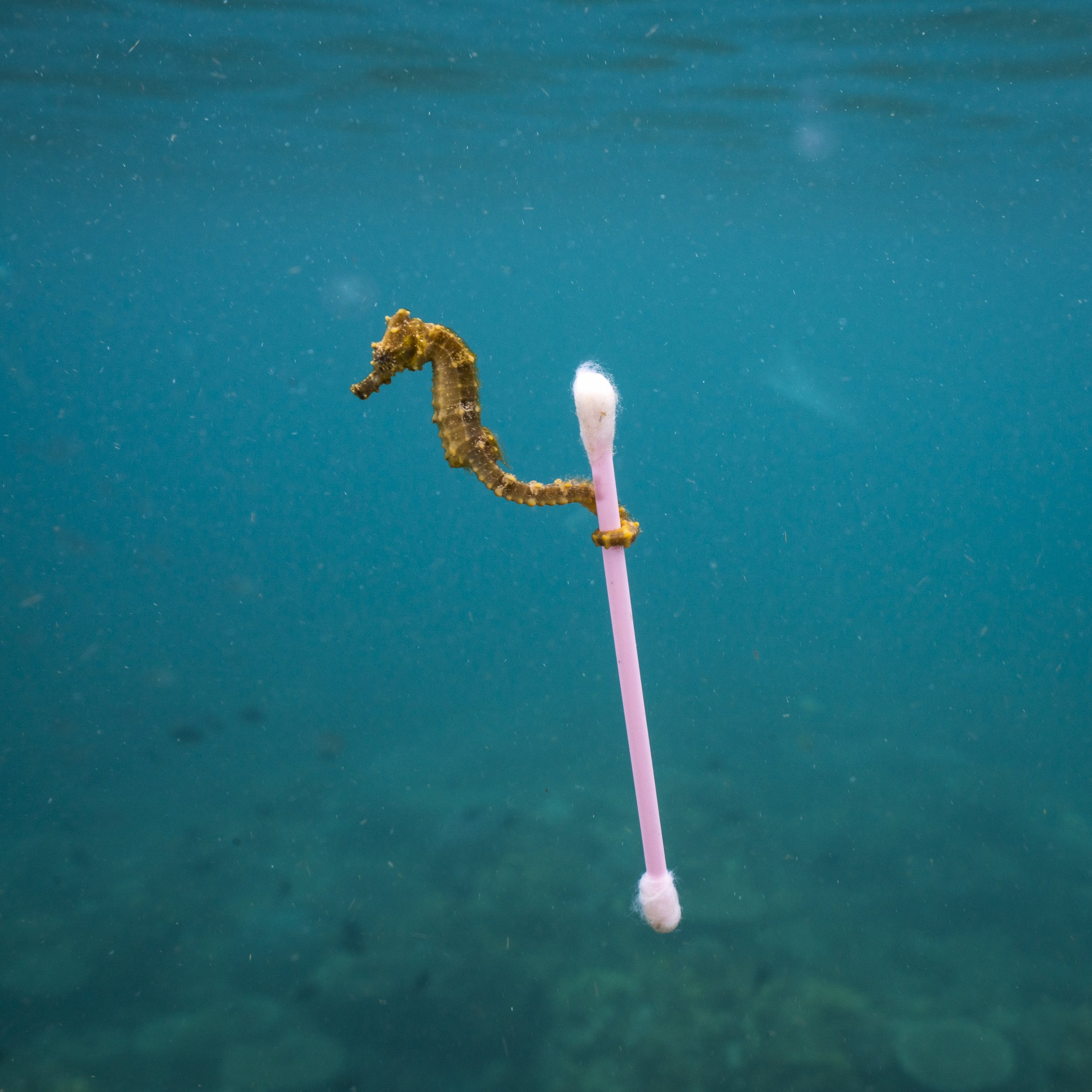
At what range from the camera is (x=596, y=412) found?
1.56 metres

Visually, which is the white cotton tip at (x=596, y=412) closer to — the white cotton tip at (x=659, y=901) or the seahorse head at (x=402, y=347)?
the seahorse head at (x=402, y=347)

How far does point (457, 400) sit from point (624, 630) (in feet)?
2.36

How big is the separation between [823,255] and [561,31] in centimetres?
1621

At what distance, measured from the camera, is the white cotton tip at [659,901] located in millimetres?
1953

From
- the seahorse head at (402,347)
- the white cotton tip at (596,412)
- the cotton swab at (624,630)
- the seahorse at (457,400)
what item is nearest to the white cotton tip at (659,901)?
the cotton swab at (624,630)

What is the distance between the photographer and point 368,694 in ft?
50.0

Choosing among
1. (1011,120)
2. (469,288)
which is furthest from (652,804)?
(469,288)

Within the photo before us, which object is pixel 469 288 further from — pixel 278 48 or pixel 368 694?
pixel 278 48

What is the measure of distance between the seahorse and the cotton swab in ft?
0.82

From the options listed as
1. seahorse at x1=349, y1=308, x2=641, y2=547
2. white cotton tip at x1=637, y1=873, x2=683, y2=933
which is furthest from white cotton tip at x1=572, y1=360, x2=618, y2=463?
white cotton tip at x1=637, y1=873, x2=683, y2=933

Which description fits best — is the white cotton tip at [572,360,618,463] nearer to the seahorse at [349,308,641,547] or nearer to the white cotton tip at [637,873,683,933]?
the seahorse at [349,308,641,547]

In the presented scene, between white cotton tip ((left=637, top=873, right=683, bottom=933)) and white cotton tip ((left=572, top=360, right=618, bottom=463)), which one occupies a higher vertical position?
white cotton tip ((left=572, top=360, right=618, bottom=463))

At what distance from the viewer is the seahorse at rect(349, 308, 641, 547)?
1976 millimetres

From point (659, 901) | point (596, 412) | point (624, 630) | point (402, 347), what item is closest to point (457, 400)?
point (402, 347)
